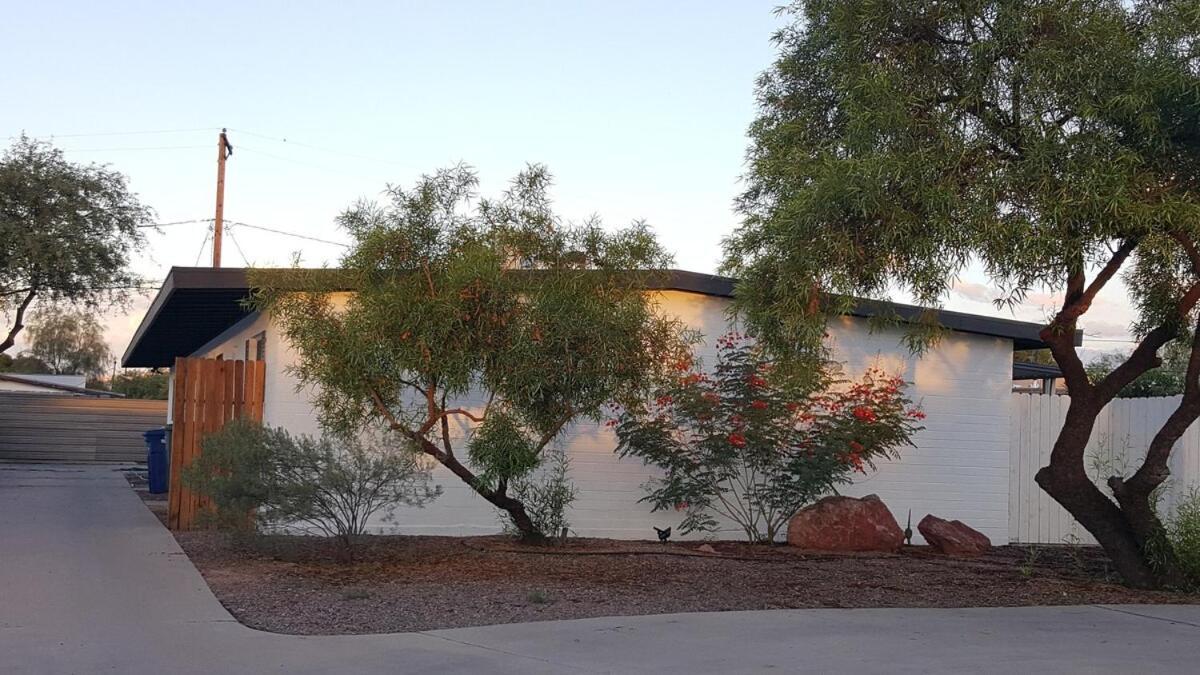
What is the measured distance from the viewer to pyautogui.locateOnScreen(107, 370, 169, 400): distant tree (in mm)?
65875

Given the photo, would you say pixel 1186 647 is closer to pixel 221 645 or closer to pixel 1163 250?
pixel 1163 250

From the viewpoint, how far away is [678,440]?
15.5 meters

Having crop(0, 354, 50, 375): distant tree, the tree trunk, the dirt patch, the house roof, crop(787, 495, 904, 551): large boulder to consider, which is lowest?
the dirt patch

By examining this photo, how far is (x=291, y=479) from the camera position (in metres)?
12.7

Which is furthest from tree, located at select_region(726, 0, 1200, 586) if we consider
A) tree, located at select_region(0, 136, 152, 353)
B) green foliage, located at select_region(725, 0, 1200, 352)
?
tree, located at select_region(0, 136, 152, 353)

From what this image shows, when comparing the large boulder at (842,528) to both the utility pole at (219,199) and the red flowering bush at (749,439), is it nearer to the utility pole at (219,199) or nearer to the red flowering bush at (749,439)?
the red flowering bush at (749,439)

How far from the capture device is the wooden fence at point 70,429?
33188 mm

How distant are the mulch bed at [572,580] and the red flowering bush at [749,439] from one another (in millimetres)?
584

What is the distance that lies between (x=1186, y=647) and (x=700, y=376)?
703 cm

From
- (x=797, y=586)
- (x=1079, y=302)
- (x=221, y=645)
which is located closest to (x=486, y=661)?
(x=221, y=645)

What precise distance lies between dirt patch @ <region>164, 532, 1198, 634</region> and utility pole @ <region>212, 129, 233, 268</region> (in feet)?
70.2

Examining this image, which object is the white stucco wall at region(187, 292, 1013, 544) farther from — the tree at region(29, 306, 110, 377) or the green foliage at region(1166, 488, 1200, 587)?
the tree at region(29, 306, 110, 377)

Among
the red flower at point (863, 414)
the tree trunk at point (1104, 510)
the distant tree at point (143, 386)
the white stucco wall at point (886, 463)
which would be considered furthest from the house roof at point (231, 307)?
the distant tree at point (143, 386)

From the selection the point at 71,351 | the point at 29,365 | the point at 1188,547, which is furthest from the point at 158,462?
the point at 29,365
